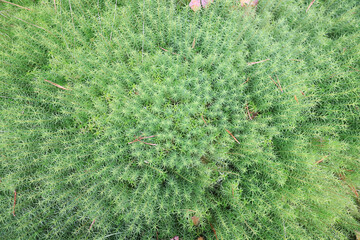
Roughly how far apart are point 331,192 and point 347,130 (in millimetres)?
1360

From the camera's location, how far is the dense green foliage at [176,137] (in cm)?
310

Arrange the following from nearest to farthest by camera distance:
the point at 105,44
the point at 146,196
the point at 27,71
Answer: the point at 146,196
the point at 105,44
the point at 27,71

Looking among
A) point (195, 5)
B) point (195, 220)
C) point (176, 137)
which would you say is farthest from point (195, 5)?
point (195, 220)

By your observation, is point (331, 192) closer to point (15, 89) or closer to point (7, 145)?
point (7, 145)

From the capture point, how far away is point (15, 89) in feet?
12.1

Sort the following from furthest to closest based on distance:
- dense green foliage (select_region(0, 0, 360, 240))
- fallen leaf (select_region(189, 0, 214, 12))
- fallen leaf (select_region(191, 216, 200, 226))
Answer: fallen leaf (select_region(189, 0, 214, 12)) → fallen leaf (select_region(191, 216, 200, 226)) → dense green foliage (select_region(0, 0, 360, 240))

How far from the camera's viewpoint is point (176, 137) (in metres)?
3.11

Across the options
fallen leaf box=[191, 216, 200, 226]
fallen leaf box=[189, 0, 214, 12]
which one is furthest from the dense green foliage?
fallen leaf box=[189, 0, 214, 12]

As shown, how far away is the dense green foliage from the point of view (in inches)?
122

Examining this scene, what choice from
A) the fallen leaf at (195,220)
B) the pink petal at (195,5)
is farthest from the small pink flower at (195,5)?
the fallen leaf at (195,220)

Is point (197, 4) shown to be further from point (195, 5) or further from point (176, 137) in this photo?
point (176, 137)

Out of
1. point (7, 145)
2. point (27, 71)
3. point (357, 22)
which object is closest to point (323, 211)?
point (357, 22)

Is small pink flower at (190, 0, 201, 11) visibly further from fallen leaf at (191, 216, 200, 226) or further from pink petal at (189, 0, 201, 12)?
fallen leaf at (191, 216, 200, 226)

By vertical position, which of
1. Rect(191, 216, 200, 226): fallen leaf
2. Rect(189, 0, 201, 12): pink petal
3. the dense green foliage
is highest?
Rect(189, 0, 201, 12): pink petal
